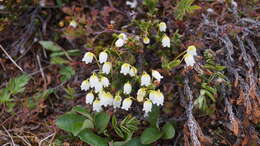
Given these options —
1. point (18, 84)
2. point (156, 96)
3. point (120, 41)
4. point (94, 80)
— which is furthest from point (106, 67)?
point (18, 84)

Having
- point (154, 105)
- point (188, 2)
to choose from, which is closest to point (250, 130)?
point (154, 105)

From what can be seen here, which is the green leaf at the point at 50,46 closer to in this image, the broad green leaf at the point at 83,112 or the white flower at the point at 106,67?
the broad green leaf at the point at 83,112

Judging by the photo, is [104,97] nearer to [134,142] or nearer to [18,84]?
[134,142]

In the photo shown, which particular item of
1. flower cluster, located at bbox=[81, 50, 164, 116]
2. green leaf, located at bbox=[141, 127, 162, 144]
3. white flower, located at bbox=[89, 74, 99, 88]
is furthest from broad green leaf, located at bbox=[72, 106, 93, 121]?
green leaf, located at bbox=[141, 127, 162, 144]

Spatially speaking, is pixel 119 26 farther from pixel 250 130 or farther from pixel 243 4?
pixel 250 130

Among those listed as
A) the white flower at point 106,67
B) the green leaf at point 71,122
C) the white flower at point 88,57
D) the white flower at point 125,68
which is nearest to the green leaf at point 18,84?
the green leaf at point 71,122

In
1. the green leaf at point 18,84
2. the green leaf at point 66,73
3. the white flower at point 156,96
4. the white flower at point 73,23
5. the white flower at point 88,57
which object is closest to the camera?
the white flower at point 156,96

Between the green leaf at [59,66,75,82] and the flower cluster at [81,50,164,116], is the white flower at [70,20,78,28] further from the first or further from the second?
the flower cluster at [81,50,164,116]

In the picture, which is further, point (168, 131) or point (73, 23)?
point (73, 23)
